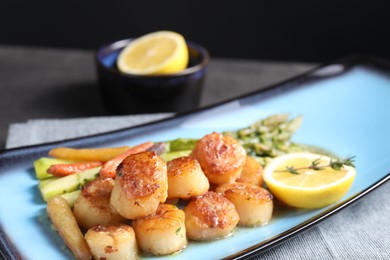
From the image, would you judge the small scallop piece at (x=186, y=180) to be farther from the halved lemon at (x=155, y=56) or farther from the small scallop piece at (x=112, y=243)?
the halved lemon at (x=155, y=56)

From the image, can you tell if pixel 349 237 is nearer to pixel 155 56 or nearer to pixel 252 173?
pixel 252 173

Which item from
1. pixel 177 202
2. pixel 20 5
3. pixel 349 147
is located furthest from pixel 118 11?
pixel 177 202

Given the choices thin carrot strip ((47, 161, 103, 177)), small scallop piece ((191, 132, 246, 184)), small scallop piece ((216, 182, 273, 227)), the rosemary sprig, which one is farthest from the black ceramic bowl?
A: small scallop piece ((216, 182, 273, 227))

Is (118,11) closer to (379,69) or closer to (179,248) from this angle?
(379,69)

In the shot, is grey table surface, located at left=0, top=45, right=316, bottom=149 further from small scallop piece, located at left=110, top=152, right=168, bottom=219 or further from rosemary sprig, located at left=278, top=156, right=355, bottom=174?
rosemary sprig, located at left=278, top=156, right=355, bottom=174

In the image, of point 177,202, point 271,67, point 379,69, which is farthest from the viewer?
point 271,67
